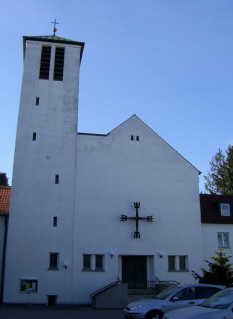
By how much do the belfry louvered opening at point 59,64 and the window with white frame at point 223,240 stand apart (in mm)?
16449

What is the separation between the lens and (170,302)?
1388cm

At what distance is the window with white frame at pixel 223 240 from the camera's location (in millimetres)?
27094

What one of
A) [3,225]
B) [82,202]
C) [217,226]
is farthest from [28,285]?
[217,226]

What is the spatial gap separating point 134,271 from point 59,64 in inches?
627

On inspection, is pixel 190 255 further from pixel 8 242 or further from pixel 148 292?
pixel 8 242

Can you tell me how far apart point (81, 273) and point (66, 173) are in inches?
258

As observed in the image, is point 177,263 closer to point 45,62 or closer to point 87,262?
point 87,262

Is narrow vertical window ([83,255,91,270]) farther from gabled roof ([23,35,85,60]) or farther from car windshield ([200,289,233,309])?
gabled roof ([23,35,85,60])

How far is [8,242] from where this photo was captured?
23266 millimetres

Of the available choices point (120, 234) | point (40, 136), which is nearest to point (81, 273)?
point (120, 234)

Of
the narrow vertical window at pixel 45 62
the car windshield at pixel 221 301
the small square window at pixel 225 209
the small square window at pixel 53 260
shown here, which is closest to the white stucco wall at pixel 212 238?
the small square window at pixel 225 209

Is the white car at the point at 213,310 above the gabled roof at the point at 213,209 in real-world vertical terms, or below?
below

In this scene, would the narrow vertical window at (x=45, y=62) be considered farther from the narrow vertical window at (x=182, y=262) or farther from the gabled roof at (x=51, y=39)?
the narrow vertical window at (x=182, y=262)

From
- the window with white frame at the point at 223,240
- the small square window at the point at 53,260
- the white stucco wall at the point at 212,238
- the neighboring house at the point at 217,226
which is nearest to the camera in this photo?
the small square window at the point at 53,260
